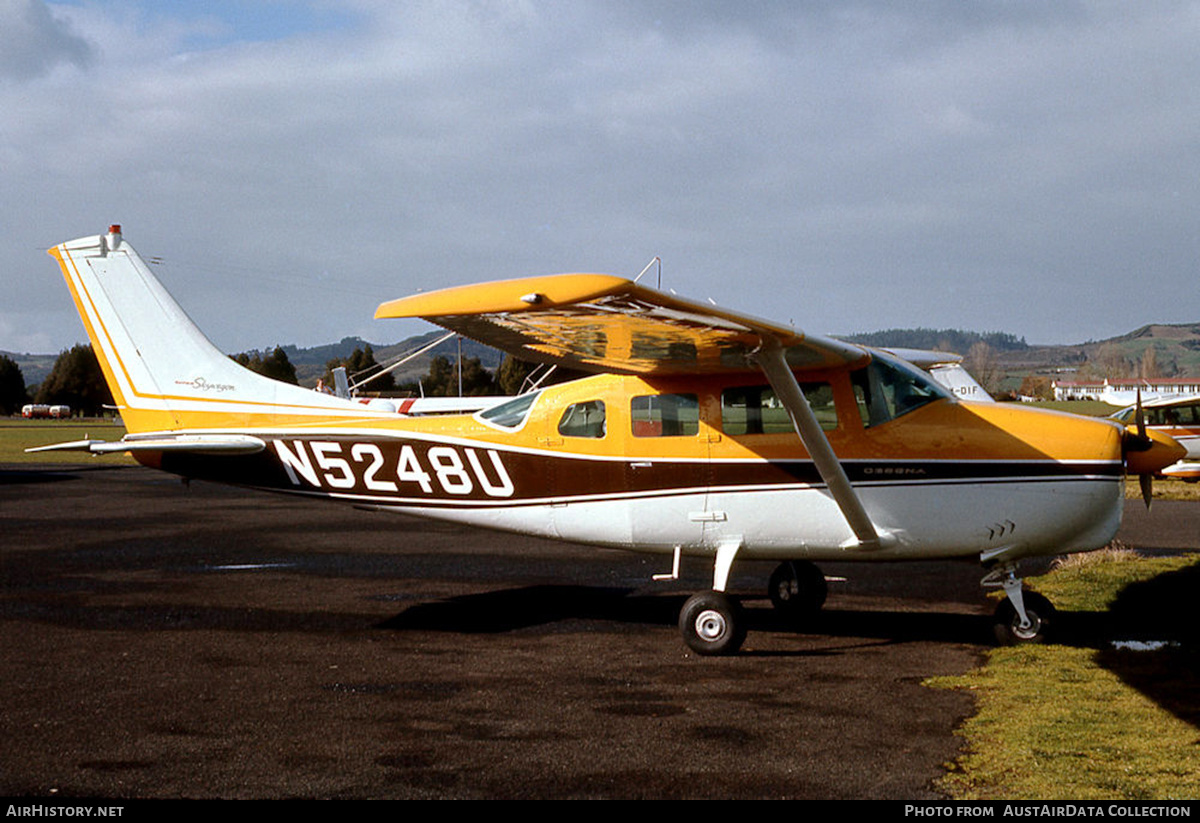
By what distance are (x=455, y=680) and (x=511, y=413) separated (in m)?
2.84

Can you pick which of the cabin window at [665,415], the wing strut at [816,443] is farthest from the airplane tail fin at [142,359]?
the wing strut at [816,443]

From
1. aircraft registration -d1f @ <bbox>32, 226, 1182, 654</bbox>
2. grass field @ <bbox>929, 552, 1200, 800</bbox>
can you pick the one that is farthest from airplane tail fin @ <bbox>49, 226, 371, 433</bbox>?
grass field @ <bbox>929, 552, 1200, 800</bbox>

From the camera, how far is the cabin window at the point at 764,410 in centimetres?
838

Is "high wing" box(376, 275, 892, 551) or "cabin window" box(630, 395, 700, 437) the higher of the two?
"high wing" box(376, 275, 892, 551)

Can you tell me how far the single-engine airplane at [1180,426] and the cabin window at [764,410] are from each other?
61.6 ft

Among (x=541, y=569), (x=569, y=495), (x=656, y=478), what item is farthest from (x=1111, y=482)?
(x=541, y=569)

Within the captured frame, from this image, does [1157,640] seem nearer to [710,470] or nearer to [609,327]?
[710,470]

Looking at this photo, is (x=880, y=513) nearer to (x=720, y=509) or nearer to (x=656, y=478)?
(x=720, y=509)

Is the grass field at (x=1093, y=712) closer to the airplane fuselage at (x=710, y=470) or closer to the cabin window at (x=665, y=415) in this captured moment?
the airplane fuselage at (x=710, y=470)

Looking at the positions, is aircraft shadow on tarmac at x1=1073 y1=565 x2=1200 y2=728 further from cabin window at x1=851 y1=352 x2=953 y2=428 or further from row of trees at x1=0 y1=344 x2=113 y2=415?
row of trees at x1=0 y1=344 x2=113 y2=415

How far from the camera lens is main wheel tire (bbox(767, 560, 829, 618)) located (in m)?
9.76

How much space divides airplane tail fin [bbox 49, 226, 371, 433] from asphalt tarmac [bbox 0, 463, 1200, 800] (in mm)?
1994

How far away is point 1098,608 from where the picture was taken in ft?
32.3

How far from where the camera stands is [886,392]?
27.5 ft
